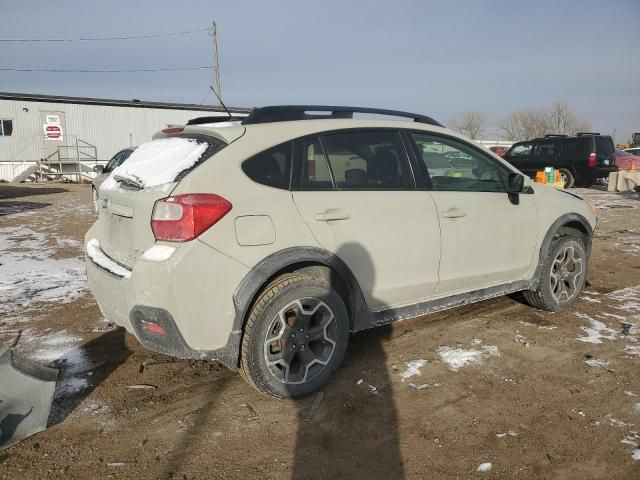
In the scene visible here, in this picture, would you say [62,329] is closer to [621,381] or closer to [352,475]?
[352,475]

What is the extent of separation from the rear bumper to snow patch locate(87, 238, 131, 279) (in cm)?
11

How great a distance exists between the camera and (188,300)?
2.78 meters

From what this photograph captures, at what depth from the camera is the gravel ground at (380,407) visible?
2.59 metres

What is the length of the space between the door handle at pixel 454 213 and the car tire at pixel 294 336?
3.60 feet

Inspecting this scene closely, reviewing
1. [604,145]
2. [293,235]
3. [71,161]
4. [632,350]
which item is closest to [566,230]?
[632,350]

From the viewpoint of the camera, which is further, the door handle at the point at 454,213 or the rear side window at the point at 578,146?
the rear side window at the point at 578,146

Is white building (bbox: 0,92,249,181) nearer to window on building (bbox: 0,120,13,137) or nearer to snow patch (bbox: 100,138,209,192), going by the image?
window on building (bbox: 0,120,13,137)

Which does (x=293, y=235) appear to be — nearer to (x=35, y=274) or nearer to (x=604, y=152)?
(x=35, y=274)

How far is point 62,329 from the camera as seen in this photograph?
14.6ft

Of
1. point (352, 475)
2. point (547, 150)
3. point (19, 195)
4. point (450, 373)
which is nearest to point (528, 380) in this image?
point (450, 373)

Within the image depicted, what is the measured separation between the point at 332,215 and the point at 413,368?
51.2 inches

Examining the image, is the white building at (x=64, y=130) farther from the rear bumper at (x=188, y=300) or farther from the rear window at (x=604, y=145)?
the rear bumper at (x=188, y=300)

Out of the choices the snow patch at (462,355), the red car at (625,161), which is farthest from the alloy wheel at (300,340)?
the red car at (625,161)

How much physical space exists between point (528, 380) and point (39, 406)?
309 centimetres
